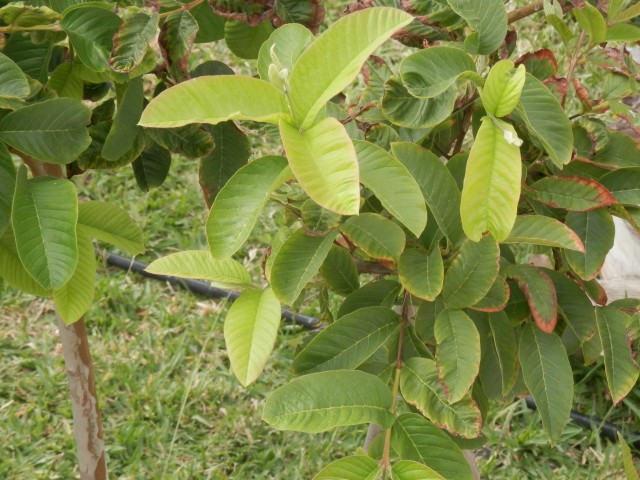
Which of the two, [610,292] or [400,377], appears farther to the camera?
[610,292]

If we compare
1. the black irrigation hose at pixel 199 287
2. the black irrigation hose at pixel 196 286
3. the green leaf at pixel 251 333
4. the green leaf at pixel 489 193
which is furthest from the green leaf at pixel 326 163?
the black irrigation hose at pixel 196 286

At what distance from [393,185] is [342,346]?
9.2 inches

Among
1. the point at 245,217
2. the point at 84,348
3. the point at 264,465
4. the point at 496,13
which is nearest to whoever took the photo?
the point at 245,217

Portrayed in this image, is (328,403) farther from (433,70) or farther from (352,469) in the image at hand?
(433,70)

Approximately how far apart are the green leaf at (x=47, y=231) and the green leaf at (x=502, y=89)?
43 centimetres

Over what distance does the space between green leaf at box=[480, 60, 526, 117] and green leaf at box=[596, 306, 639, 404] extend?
362 mm

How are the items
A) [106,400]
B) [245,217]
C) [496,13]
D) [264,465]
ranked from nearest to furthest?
[245,217] → [496,13] → [264,465] → [106,400]

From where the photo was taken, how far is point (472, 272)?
0.91 metres

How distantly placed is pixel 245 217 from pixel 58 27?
1.01 ft

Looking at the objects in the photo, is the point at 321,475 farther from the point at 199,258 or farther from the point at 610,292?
the point at 610,292

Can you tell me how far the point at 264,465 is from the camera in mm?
2123

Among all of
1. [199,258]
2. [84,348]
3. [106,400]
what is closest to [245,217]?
[199,258]

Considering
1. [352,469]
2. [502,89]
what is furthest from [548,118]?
[352,469]

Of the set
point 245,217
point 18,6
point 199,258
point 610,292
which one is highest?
point 18,6
